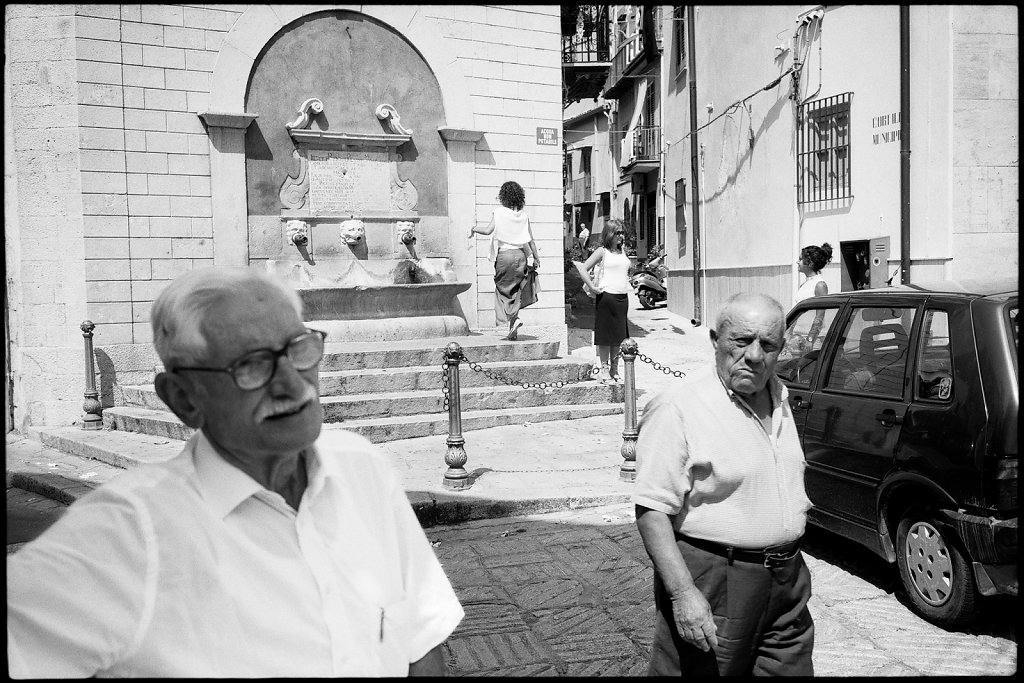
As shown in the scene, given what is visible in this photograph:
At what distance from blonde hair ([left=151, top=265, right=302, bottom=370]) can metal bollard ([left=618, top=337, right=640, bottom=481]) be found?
5.61 m

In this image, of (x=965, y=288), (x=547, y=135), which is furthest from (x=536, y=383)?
(x=965, y=288)

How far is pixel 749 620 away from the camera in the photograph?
2762mm

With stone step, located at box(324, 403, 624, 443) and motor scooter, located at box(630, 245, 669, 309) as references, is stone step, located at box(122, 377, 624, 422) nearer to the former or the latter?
stone step, located at box(324, 403, 624, 443)

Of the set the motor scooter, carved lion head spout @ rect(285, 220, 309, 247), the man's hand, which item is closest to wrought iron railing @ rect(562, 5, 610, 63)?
the motor scooter

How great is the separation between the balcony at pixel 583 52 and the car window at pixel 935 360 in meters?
25.5

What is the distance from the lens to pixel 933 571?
441 cm

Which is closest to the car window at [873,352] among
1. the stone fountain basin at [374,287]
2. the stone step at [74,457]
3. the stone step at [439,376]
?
the stone step at [439,376]

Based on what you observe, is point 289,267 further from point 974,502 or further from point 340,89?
point 974,502

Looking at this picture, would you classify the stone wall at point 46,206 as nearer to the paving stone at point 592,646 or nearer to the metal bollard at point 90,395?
the metal bollard at point 90,395

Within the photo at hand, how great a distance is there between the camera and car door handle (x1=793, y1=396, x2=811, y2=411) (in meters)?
5.35

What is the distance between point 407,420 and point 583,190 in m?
36.2

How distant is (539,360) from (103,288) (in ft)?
17.5

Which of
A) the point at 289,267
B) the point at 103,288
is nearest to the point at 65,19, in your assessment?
the point at 103,288

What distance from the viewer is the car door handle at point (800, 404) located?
5349 millimetres
